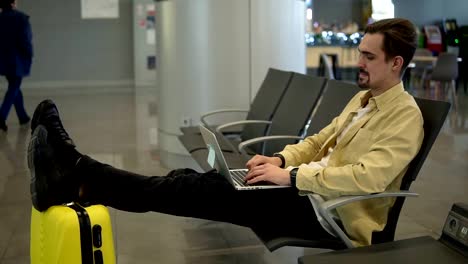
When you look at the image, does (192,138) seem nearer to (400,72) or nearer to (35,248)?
(35,248)

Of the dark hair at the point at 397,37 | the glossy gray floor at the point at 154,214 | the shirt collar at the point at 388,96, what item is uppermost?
the dark hair at the point at 397,37

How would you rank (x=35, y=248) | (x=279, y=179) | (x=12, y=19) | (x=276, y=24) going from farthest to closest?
(x=12, y=19), (x=276, y=24), (x=35, y=248), (x=279, y=179)

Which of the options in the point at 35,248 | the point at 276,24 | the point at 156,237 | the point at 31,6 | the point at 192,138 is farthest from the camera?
the point at 31,6

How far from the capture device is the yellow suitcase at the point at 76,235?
214cm

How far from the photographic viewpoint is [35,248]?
2.39 meters

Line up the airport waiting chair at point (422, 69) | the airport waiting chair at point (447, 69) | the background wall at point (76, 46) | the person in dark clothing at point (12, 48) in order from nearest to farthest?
the person in dark clothing at point (12, 48)
the airport waiting chair at point (447, 69)
the airport waiting chair at point (422, 69)
the background wall at point (76, 46)

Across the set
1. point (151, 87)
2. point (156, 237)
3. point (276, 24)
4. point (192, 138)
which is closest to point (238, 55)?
point (276, 24)

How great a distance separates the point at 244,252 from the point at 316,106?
1006 millimetres

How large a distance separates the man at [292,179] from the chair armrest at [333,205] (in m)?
0.03

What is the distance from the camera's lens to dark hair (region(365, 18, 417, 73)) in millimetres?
2156

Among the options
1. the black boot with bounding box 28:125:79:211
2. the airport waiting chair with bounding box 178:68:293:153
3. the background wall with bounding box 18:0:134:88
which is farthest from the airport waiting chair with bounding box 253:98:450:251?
the background wall with bounding box 18:0:134:88

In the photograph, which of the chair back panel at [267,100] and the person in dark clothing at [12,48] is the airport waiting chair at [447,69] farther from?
the person in dark clothing at [12,48]

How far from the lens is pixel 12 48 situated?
285 inches

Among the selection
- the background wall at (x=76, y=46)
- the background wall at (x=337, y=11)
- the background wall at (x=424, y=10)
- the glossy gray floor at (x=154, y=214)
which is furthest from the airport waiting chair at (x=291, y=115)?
the background wall at (x=424, y=10)
